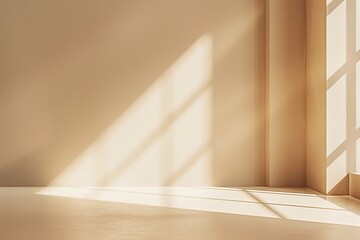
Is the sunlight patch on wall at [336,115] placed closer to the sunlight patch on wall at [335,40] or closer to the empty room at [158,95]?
the sunlight patch on wall at [335,40]

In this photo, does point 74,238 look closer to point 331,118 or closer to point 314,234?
point 314,234

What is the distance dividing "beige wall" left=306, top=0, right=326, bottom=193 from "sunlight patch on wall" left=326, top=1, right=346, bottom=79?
112 millimetres

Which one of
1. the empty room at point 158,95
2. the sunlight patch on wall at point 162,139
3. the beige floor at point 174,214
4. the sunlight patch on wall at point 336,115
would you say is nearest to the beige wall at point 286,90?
the empty room at point 158,95

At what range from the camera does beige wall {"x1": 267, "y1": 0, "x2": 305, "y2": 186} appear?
853 centimetres

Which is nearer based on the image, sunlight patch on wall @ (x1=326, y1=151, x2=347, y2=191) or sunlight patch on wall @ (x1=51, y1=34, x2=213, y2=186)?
sunlight patch on wall @ (x1=326, y1=151, x2=347, y2=191)

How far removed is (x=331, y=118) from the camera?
7422 mm

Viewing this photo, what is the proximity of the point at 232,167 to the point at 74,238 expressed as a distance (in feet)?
15.8

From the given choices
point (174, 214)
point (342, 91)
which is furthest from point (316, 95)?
point (174, 214)

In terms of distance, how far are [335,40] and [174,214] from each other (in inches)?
138

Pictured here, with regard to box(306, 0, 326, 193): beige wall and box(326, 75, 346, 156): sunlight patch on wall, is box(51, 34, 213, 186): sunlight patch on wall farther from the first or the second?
box(326, 75, 346, 156): sunlight patch on wall

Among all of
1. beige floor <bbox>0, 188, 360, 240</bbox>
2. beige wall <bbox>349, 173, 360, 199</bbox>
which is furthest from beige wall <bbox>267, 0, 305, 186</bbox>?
beige wall <bbox>349, 173, 360, 199</bbox>

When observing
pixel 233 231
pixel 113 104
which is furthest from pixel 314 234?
pixel 113 104

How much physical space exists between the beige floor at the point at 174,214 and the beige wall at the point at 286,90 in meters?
0.66

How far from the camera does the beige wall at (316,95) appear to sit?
24.9ft
